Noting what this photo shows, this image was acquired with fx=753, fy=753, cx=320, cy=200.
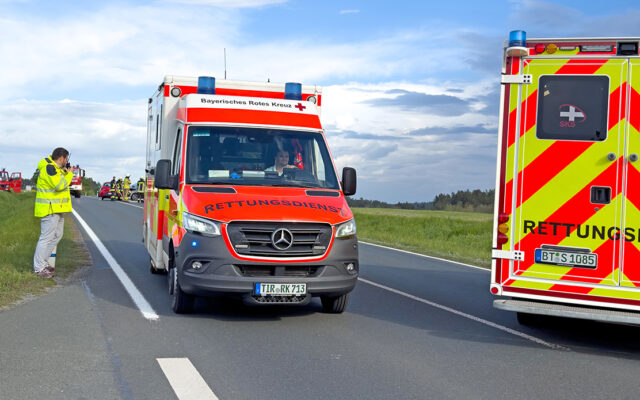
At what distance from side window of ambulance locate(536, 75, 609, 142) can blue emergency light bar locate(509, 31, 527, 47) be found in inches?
15.6

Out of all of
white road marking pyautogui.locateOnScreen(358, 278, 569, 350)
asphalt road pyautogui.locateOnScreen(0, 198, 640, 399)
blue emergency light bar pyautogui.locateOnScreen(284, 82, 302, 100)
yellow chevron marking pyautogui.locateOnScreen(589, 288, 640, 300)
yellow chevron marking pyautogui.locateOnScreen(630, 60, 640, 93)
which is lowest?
white road marking pyautogui.locateOnScreen(358, 278, 569, 350)

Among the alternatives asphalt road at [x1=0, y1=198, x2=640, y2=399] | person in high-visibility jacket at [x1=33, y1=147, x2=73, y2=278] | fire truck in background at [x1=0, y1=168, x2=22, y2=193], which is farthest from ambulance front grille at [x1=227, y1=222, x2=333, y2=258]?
fire truck in background at [x1=0, y1=168, x2=22, y2=193]

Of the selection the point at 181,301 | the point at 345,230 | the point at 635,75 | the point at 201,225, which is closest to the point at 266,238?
the point at 201,225

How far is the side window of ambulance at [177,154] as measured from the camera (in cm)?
934

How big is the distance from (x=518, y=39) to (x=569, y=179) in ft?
4.85

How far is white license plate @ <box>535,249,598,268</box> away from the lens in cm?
728

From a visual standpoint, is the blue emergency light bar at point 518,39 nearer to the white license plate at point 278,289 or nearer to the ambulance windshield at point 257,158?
the ambulance windshield at point 257,158

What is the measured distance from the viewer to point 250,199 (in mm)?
8344

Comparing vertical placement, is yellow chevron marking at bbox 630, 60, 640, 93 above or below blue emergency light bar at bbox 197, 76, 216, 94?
below

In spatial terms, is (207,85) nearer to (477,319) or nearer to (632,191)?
(477,319)

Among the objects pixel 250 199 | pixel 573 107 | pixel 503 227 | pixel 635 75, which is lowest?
pixel 503 227

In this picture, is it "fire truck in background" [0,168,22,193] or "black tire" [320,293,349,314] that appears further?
"fire truck in background" [0,168,22,193]

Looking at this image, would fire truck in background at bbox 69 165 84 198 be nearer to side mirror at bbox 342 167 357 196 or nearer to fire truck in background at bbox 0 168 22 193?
side mirror at bbox 342 167 357 196

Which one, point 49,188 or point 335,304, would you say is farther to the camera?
point 49,188
